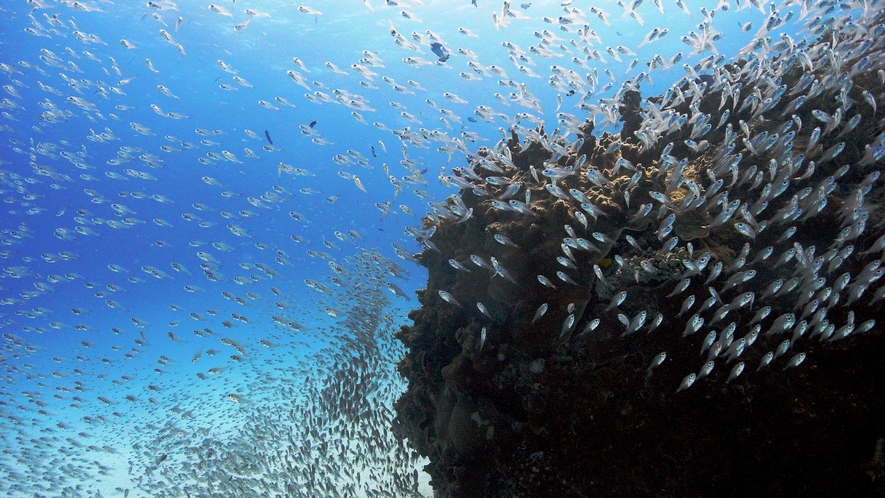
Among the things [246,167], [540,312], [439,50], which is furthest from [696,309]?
[246,167]

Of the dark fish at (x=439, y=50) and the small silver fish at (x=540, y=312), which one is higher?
the dark fish at (x=439, y=50)

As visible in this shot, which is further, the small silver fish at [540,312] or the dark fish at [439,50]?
the dark fish at [439,50]

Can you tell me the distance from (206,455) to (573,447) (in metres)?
11.6

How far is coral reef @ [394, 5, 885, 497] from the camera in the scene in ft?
13.7

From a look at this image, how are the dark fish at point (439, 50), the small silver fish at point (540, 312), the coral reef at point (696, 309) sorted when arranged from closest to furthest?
1. the coral reef at point (696, 309)
2. the small silver fish at point (540, 312)
3. the dark fish at point (439, 50)

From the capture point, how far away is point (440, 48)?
27.9ft

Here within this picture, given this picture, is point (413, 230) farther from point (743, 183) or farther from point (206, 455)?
point (206, 455)

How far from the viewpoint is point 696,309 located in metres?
4.54

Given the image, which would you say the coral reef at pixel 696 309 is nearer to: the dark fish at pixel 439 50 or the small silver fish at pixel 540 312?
Answer: the small silver fish at pixel 540 312

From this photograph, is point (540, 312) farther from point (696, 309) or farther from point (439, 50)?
point (439, 50)

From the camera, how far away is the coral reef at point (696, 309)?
13.7ft

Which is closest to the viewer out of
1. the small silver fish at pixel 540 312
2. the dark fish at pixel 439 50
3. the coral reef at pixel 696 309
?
the coral reef at pixel 696 309

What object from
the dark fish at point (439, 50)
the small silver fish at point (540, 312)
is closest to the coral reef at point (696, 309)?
the small silver fish at point (540, 312)

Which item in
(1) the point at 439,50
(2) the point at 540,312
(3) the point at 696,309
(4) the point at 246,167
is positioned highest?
(4) the point at 246,167
